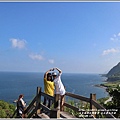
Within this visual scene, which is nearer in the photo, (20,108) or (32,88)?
(20,108)

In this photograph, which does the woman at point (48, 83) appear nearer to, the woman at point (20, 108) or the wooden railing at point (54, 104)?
the wooden railing at point (54, 104)

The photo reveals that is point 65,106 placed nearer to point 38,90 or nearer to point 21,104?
point 38,90

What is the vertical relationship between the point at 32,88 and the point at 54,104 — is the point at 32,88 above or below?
below

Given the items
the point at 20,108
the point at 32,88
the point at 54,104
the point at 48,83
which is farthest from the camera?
the point at 32,88

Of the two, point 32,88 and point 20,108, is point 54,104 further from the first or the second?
point 32,88

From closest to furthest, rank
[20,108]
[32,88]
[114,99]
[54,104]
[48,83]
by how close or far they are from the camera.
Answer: [54,104], [48,83], [114,99], [20,108], [32,88]

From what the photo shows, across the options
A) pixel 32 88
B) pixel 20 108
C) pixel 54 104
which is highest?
pixel 54 104

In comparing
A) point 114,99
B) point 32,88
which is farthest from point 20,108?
point 32,88

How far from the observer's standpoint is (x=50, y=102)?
473 centimetres

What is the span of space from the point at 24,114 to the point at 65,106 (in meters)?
1.16

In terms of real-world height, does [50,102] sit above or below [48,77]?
below

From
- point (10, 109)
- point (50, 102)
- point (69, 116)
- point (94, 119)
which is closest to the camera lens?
point (94, 119)

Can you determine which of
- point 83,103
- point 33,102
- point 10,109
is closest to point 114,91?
point 83,103

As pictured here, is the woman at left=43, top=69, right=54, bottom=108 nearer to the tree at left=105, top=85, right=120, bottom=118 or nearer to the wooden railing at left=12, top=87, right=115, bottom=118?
the wooden railing at left=12, top=87, right=115, bottom=118
